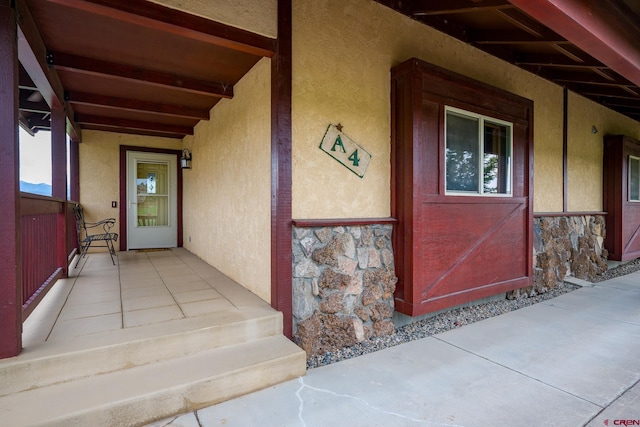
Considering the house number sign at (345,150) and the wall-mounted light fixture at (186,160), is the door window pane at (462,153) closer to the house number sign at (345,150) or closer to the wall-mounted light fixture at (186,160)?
the house number sign at (345,150)

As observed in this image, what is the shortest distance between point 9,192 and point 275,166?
1.81m

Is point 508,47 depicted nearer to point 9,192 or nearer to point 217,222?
point 217,222

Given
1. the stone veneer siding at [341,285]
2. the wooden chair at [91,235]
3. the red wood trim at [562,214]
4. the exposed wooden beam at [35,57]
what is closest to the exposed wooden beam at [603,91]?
the red wood trim at [562,214]

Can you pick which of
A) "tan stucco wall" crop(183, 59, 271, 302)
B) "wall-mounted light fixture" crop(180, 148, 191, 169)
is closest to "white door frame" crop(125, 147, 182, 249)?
"wall-mounted light fixture" crop(180, 148, 191, 169)

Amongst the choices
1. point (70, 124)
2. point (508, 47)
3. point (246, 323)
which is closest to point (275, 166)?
point (246, 323)

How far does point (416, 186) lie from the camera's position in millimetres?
3291

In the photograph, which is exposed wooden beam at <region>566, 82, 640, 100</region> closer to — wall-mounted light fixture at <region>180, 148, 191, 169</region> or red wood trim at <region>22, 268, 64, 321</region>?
wall-mounted light fixture at <region>180, 148, 191, 169</region>

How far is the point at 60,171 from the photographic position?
13.4 feet

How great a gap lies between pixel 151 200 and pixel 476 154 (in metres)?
6.24

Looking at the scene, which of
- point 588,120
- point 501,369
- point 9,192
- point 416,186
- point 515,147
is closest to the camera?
point 9,192

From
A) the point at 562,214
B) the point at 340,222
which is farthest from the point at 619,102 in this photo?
the point at 340,222

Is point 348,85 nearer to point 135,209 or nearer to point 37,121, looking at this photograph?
point 135,209

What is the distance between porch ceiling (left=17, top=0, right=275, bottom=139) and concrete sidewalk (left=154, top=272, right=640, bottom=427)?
9.14ft

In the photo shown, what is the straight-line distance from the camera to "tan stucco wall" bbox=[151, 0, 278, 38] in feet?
8.23
